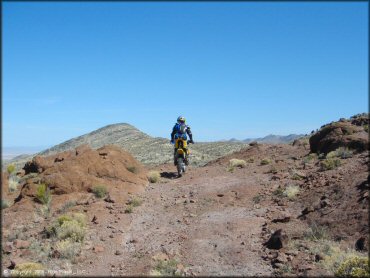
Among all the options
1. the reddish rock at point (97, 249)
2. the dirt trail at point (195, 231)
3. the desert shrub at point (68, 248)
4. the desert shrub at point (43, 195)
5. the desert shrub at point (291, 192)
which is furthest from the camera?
the desert shrub at point (43, 195)

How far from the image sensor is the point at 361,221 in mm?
9938

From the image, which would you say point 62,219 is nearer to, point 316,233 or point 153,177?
point 153,177

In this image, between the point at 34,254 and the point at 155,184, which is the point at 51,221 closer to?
the point at 34,254

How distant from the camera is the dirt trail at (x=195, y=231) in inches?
352

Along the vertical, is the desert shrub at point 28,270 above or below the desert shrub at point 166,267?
above

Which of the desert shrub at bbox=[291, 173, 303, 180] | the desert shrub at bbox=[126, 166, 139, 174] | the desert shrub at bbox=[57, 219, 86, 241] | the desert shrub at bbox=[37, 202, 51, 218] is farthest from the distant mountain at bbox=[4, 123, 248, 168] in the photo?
the desert shrub at bbox=[57, 219, 86, 241]

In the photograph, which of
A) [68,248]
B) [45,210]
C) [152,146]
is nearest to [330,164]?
[68,248]

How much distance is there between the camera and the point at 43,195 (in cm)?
1351

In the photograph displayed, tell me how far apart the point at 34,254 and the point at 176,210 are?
4906 millimetres

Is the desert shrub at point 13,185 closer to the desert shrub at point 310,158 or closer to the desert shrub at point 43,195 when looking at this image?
the desert shrub at point 43,195

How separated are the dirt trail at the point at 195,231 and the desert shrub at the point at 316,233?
1.22 meters

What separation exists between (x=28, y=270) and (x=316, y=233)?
6.79 m

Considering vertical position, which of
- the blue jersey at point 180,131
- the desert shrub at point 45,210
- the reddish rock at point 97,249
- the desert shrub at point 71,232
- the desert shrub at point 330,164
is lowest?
the reddish rock at point 97,249

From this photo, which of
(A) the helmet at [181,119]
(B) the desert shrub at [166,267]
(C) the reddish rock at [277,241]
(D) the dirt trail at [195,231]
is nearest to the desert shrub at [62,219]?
(D) the dirt trail at [195,231]
